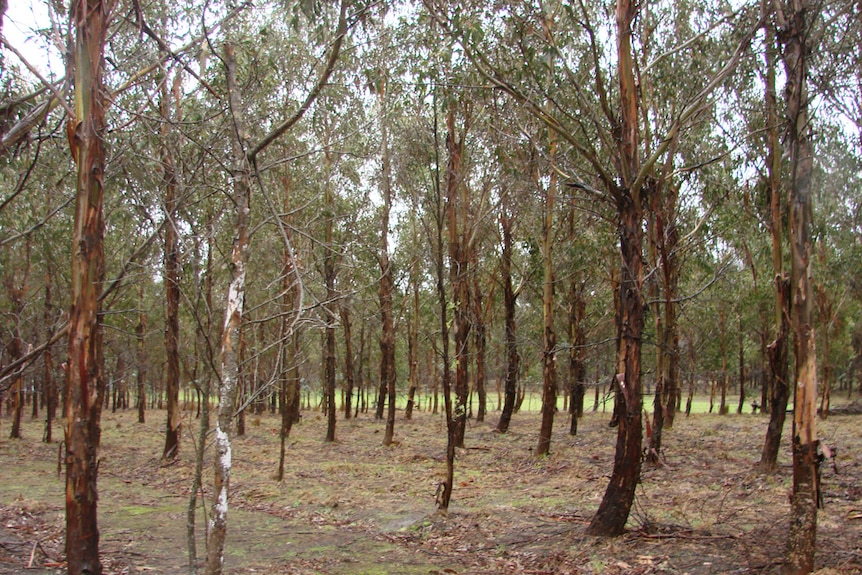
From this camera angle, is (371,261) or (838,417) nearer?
(371,261)

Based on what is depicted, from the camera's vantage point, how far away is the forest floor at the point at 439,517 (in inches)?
278

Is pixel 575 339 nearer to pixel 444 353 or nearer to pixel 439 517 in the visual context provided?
pixel 439 517

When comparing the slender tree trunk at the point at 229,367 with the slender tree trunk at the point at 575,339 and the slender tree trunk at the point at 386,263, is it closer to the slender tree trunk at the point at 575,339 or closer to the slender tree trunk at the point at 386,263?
the slender tree trunk at the point at 386,263

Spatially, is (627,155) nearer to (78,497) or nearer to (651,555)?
(651,555)

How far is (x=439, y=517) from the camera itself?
31.0 ft

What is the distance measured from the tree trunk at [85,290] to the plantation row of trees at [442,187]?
0.08 feet

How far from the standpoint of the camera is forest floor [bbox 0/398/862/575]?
705 cm

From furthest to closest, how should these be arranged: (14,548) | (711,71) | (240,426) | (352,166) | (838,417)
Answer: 1. (838,417)
2. (240,426)
3. (352,166)
4. (711,71)
5. (14,548)

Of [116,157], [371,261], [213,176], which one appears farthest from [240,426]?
[116,157]

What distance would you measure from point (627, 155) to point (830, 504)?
18.4 feet

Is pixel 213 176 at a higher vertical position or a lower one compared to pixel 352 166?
lower

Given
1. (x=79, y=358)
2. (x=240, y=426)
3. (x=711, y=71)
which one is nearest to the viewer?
(x=79, y=358)

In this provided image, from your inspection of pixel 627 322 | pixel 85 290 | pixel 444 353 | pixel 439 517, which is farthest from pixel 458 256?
pixel 85 290

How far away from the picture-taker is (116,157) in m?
7.67
